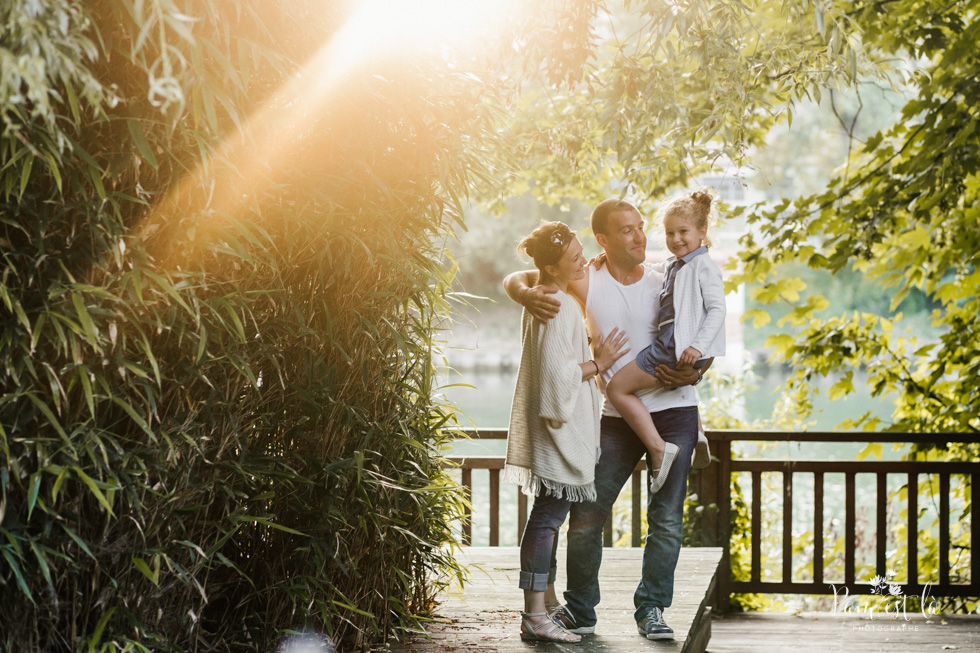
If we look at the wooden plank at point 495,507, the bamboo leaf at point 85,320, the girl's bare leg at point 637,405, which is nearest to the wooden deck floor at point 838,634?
the wooden plank at point 495,507

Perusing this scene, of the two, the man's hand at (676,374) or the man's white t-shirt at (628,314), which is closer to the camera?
the man's hand at (676,374)

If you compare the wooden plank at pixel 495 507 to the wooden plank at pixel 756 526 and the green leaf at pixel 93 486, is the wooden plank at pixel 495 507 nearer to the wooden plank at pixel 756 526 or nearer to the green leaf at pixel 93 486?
the wooden plank at pixel 756 526

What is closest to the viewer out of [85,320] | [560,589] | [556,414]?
[85,320]

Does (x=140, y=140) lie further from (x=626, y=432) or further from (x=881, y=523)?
(x=881, y=523)

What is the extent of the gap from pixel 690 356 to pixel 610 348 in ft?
0.86

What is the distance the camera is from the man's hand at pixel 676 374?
267 centimetres

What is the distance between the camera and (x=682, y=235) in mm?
2795

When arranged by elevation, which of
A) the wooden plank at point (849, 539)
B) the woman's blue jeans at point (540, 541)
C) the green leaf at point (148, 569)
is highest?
the green leaf at point (148, 569)

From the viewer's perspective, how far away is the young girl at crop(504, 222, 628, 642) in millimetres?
2605

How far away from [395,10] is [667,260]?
127 cm

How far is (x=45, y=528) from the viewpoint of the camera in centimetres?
161

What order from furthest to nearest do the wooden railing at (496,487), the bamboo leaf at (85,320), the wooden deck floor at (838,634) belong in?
the wooden railing at (496,487), the wooden deck floor at (838,634), the bamboo leaf at (85,320)

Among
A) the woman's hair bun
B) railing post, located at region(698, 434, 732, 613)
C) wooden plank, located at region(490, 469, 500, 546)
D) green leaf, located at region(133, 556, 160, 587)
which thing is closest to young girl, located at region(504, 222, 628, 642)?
the woman's hair bun

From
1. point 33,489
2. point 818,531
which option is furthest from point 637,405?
point 818,531
